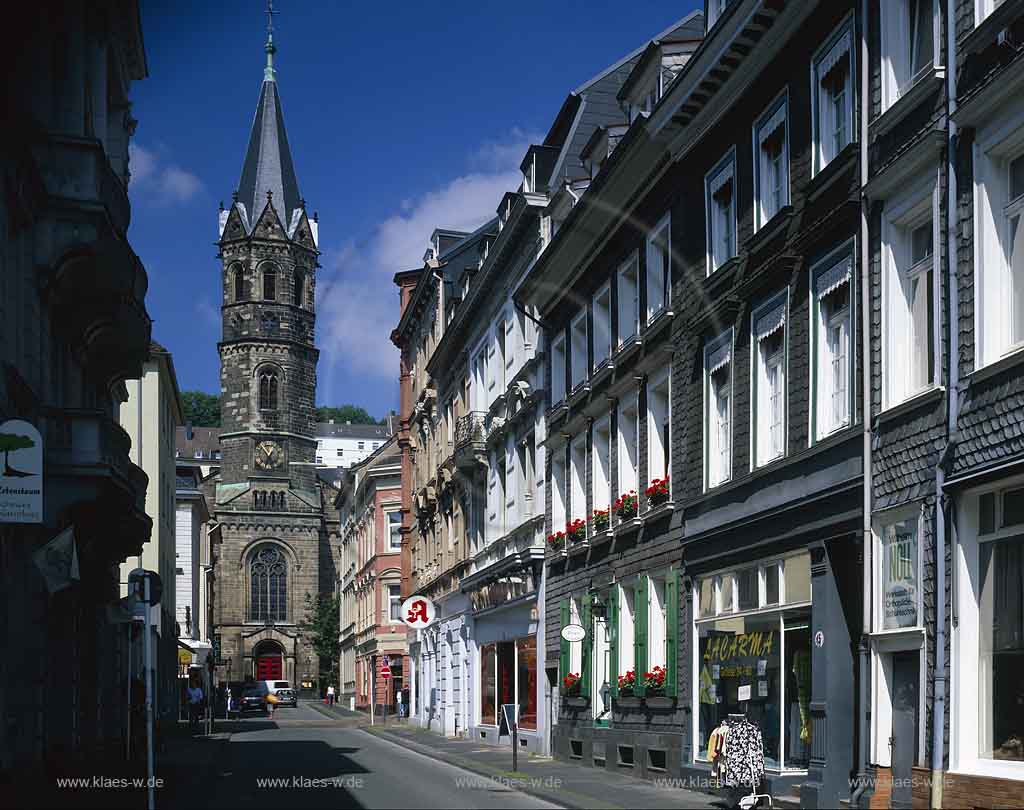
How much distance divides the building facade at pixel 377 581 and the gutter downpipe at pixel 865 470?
49.7m

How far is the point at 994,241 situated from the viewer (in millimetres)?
13812

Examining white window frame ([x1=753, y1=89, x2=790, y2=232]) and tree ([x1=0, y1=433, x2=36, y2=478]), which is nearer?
tree ([x1=0, y1=433, x2=36, y2=478])

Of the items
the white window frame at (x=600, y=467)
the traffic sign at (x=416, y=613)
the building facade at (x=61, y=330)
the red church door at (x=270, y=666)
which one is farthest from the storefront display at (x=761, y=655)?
the red church door at (x=270, y=666)

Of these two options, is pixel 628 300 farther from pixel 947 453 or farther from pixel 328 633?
pixel 328 633

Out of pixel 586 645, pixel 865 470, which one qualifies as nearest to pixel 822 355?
pixel 865 470

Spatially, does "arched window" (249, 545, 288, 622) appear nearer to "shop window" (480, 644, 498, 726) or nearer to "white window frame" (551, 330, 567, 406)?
"shop window" (480, 644, 498, 726)

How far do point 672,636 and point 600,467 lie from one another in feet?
19.6

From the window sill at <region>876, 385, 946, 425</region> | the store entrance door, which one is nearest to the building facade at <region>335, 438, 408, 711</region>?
the store entrance door

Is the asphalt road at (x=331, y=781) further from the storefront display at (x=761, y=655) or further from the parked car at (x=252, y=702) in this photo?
the parked car at (x=252, y=702)

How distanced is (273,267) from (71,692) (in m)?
107

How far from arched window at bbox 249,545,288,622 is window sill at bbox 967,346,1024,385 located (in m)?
112

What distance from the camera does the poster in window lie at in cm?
1527

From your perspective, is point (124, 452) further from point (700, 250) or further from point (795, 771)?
point (795, 771)

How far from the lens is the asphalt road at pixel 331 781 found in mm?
20219
